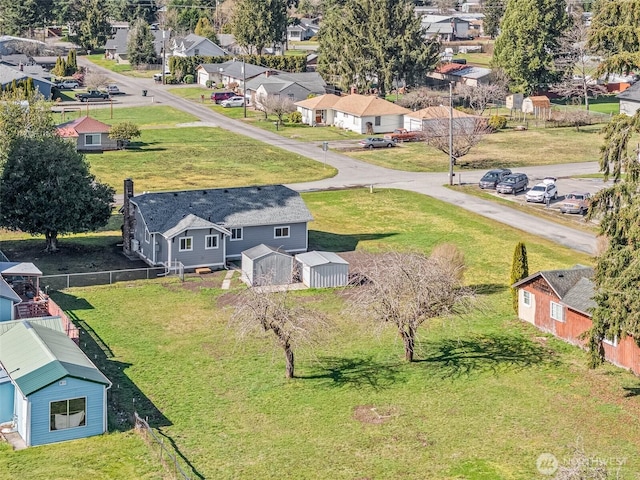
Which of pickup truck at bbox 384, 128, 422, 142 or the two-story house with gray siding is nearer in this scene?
the two-story house with gray siding

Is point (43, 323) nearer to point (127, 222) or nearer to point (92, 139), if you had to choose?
point (127, 222)

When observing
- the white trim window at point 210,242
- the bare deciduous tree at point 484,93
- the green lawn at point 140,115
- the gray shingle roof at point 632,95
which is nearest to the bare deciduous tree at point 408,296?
the white trim window at point 210,242

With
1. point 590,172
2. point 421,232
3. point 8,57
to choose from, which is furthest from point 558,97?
point 8,57

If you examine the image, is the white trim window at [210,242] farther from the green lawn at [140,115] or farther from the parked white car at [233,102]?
the parked white car at [233,102]

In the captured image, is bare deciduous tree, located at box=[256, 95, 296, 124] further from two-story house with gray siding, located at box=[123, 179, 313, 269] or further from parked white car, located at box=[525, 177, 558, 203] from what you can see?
two-story house with gray siding, located at box=[123, 179, 313, 269]

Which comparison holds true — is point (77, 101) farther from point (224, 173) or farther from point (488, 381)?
point (488, 381)

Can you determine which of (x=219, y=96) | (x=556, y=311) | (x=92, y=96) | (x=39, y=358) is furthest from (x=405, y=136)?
(x=39, y=358)

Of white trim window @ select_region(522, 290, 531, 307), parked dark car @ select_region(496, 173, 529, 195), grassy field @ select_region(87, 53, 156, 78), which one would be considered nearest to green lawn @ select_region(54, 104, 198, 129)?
grassy field @ select_region(87, 53, 156, 78)
